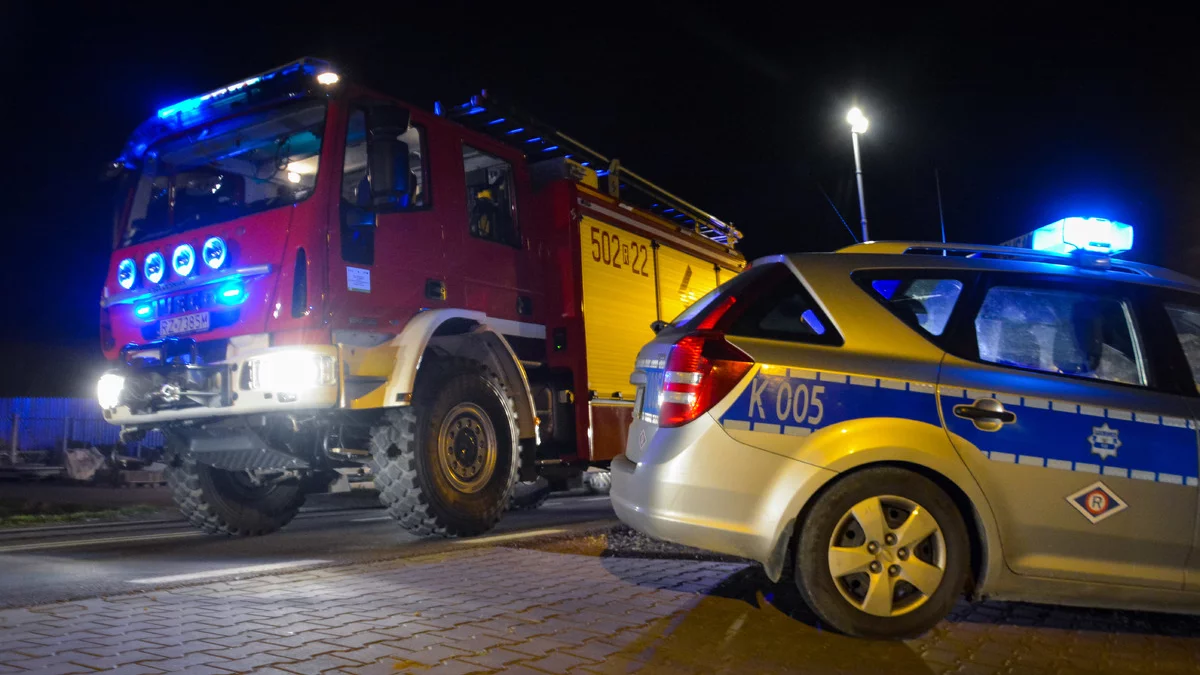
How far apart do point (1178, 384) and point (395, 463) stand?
4791 mm

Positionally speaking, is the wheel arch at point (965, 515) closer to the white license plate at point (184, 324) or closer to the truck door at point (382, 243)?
the truck door at point (382, 243)

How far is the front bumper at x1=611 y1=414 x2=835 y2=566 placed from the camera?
3863mm

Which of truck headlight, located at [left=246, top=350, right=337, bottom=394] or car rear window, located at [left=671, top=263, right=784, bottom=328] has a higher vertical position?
car rear window, located at [left=671, top=263, right=784, bottom=328]

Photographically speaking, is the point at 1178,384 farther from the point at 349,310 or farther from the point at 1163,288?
the point at 349,310

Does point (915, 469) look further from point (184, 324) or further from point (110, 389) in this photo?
point (110, 389)

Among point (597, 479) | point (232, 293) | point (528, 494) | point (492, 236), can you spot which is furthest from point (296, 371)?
point (597, 479)

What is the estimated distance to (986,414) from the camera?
393 centimetres

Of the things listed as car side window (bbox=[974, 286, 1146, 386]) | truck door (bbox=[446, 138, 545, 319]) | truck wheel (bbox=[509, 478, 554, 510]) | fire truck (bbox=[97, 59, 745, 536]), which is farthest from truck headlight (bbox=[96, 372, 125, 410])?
car side window (bbox=[974, 286, 1146, 386])

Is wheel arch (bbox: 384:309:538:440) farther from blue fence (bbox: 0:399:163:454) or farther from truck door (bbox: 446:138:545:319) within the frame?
blue fence (bbox: 0:399:163:454)

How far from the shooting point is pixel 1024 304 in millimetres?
4359

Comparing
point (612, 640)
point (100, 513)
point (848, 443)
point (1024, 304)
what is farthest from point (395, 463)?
point (100, 513)

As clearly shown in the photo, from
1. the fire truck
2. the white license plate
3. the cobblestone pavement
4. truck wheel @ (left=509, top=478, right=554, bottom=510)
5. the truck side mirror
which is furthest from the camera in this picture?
truck wheel @ (left=509, top=478, right=554, bottom=510)

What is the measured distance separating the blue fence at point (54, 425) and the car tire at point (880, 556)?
1978cm

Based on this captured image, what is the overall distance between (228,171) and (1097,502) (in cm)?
642
